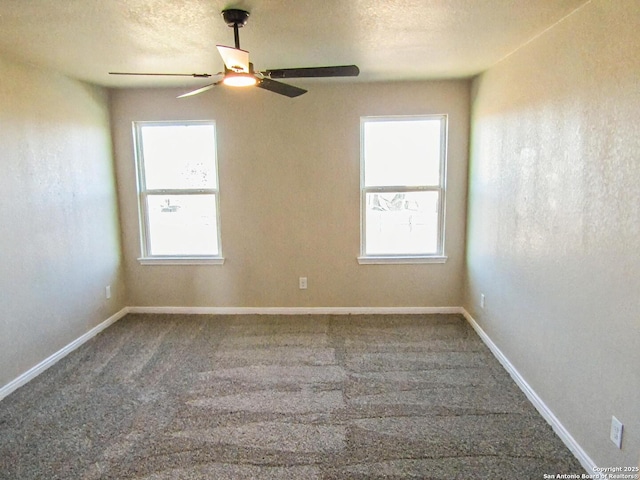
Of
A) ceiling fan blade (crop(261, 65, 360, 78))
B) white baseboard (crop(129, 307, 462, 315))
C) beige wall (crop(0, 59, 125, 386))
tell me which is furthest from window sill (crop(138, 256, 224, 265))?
ceiling fan blade (crop(261, 65, 360, 78))

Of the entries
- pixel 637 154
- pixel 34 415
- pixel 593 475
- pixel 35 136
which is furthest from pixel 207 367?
pixel 637 154

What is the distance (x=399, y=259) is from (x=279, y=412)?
214 centimetres

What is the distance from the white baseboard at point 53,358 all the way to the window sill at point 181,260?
620 millimetres

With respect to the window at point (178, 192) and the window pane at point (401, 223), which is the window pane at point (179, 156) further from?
the window pane at point (401, 223)

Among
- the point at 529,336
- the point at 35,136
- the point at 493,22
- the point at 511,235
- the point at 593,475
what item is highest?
the point at 493,22

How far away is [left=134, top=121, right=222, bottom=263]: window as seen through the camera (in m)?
4.07

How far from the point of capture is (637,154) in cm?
166

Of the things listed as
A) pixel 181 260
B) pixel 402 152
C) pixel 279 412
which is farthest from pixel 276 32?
pixel 181 260

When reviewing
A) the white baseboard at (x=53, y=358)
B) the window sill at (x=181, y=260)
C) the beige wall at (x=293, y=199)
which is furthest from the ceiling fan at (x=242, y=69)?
the white baseboard at (x=53, y=358)

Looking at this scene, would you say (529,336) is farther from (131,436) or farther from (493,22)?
(131,436)

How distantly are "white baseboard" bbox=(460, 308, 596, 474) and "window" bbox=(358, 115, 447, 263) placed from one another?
113cm

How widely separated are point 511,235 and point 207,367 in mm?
2579

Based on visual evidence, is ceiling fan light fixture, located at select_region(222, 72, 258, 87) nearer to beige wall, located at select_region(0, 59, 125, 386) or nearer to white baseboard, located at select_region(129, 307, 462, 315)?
beige wall, located at select_region(0, 59, 125, 386)

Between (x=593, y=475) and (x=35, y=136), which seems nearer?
(x=593, y=475)
